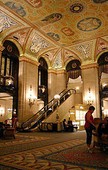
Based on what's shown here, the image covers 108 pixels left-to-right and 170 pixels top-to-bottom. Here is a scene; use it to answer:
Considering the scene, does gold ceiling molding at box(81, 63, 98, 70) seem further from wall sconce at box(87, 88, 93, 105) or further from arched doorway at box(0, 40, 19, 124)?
arched doorway at box(0, 40, 19, 124)

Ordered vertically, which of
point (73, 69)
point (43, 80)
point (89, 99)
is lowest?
point (89, 99)

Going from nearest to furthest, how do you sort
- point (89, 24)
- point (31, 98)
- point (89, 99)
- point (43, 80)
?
point (89, 24), point (31, 98), point (89, 99), point (43, 80)

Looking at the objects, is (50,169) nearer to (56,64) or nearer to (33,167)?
(33,167)

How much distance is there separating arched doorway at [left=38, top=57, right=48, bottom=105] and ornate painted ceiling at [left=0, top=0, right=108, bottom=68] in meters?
0.97

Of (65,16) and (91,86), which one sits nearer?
(65,16)

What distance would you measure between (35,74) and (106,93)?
21.4ft

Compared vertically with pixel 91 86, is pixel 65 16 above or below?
above

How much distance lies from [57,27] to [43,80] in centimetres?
638

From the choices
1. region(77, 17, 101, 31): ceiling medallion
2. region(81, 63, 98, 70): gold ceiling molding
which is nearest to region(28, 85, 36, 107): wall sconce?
region(81, 63, 98, 70): gold ceiling molding

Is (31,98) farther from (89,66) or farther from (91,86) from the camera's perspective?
(89,66)

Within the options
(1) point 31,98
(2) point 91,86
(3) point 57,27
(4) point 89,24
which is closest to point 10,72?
(1) point 31,98

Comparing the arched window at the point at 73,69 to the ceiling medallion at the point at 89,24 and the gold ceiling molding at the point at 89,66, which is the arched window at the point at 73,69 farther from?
the ceiling medallion at the point at 89,24

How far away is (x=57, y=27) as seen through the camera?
12.6m

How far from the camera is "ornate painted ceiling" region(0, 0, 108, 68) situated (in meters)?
10.1
